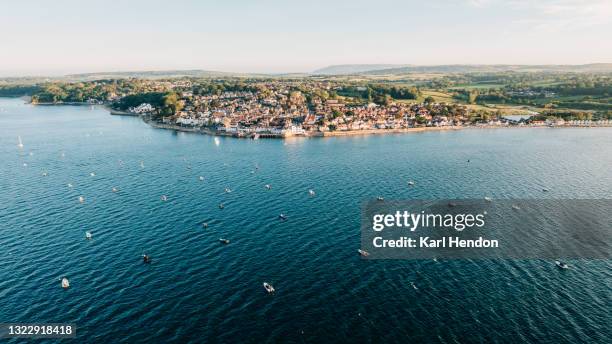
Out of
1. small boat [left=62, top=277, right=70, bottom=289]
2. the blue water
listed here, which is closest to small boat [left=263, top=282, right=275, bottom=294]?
the blue water

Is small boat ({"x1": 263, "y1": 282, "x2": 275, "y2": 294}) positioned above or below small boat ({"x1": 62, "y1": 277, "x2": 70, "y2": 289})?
below

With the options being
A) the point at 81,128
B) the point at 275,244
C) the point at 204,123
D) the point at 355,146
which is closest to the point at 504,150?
the point at 355,146

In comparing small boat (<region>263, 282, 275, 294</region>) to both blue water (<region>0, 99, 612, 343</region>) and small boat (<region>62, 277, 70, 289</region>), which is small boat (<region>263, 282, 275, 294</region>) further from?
small boat (<region>62, 277, 70, 289</region>)

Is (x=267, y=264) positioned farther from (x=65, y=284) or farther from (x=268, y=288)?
(x=65, y=284)

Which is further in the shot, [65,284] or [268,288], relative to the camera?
[65,284]

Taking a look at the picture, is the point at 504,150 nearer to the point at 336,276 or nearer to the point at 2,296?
the point at 336,276

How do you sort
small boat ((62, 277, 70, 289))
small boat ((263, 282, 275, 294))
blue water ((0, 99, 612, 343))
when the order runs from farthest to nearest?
1. small boat ((62, 277, 70, 289))
2. small boat ((263, 282, 275, 294))
3. blue water ((0, 99, 612, 343))

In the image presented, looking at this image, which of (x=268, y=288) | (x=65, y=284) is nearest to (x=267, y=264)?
(x=268, y=288)

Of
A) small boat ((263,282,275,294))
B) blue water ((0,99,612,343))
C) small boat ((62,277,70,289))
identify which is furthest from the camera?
small boat ((62,277,70,289))

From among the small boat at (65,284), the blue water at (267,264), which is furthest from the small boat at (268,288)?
the small boat at (65,284)
